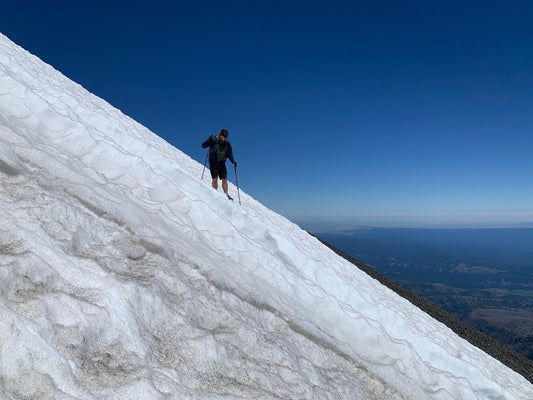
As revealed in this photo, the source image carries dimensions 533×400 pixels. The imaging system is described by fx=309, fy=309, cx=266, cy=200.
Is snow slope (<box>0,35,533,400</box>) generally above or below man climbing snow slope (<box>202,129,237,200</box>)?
below

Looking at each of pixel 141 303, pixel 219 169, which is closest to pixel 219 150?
pixel 219 169

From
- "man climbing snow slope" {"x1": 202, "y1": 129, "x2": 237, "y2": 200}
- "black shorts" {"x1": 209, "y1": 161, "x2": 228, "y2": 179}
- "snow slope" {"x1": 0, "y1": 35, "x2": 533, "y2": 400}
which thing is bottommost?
"snow slope" {"x1": 0, "y1": 35, "x2": 533, "y2": 400}

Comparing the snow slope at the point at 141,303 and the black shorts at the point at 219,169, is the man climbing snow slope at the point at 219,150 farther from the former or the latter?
the snow slope at the point at 141,303

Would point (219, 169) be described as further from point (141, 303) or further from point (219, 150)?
point (141, 303)

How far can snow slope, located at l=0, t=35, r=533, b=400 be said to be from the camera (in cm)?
249

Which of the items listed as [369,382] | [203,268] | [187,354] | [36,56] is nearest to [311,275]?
[369,382]

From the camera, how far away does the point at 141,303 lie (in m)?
3.22

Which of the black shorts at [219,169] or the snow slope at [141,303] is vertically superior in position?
the black shorts at [219,169]

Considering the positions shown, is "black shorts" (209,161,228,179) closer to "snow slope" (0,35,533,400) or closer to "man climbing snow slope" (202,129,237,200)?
"man climbing snow slope" (202,129,237,200)

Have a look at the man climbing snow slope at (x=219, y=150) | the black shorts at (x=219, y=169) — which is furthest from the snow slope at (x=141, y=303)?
the black shorts at (x=219, y=169)

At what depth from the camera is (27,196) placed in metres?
3.80

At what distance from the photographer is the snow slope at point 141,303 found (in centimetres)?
249

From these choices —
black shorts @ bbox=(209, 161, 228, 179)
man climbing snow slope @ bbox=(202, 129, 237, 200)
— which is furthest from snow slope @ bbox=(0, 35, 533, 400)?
black shorts @ bbox=(209, 161, 228, 179)

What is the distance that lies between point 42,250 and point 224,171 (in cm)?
830
